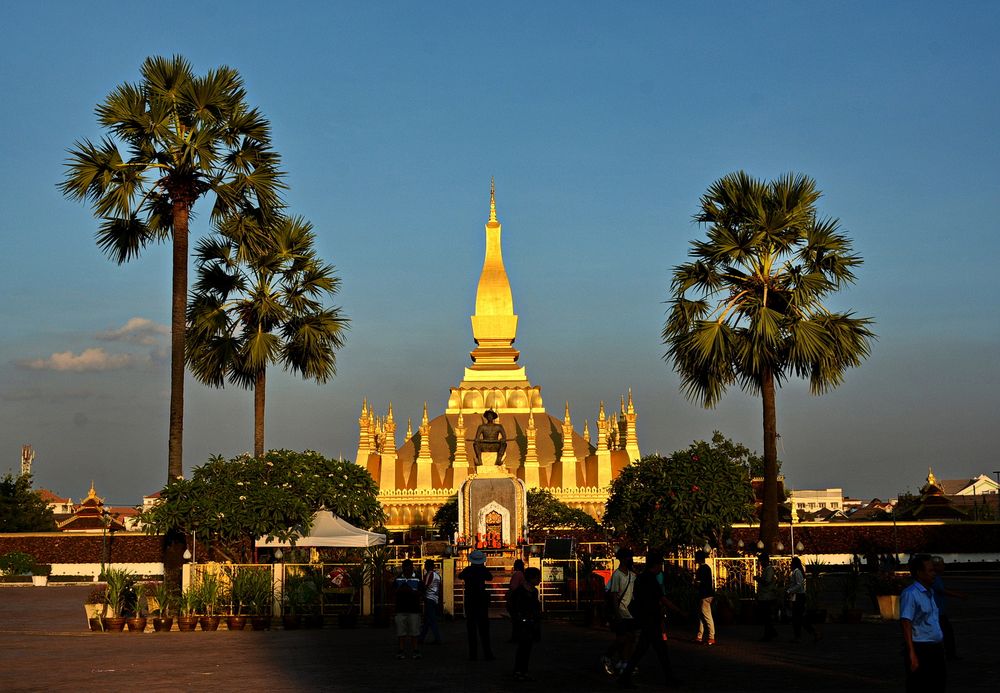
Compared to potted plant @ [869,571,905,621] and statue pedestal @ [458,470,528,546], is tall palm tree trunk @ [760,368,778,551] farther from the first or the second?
statue pedestal @ [458,470,528,546]

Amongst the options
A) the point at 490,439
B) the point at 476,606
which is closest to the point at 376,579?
the point at 476,606

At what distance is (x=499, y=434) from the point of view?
52.0m

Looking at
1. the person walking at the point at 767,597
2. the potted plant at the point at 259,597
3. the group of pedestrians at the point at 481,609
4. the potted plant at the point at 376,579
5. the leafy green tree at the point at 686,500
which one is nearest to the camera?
the group of pedestrians at the point at 481,609

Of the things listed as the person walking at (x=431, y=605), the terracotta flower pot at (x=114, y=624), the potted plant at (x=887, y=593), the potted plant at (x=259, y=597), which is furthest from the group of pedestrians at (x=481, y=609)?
the potted plant at (x=887, y=593)

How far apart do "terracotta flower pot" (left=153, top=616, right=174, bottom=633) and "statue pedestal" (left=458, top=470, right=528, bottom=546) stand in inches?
783

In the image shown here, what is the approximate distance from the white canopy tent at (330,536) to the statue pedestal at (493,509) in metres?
11.5

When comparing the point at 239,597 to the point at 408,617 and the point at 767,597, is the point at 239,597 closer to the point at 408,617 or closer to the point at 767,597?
the point at 408,617

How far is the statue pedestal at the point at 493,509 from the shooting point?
4522cm

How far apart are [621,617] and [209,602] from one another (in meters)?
12.5

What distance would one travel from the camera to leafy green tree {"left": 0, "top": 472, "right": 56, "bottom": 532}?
6525 cm

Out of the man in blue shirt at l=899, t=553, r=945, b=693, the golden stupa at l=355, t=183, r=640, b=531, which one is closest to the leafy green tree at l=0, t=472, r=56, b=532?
the golden stupa at l=355, t=183, r=640, b=531

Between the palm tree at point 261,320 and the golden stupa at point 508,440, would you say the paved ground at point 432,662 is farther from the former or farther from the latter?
the golden stupa at point 508,440

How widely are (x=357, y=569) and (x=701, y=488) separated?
37.2 ft

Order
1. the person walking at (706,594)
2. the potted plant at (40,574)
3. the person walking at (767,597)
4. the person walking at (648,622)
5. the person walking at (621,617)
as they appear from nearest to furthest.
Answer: the person walking at (648,622) → the person walking at (621,617) → the person walking at (706,594) → the person walking at (767,597) → the potted plant at (40,574)
